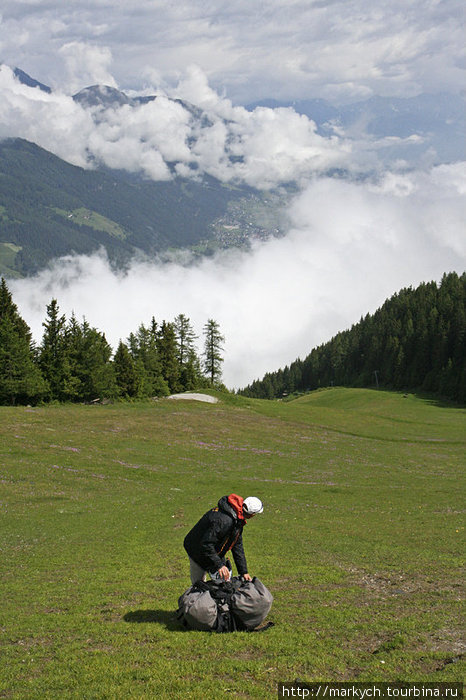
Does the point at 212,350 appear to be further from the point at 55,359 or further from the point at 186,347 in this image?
the point at 55,359

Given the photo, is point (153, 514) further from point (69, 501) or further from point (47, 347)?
point (47, 347)

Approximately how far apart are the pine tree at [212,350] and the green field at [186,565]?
66.5 meters

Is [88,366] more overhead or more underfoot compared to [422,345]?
more underfoot

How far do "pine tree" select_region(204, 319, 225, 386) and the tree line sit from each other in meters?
10.8

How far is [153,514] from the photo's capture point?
1167 inches

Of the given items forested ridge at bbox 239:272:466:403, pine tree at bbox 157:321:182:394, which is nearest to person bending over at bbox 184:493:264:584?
pine tree at bbox 157:321:182:394

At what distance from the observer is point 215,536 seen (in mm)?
12719

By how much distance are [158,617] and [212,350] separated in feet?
370

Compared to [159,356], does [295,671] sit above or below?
below

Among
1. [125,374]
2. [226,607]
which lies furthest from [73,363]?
[226,607]

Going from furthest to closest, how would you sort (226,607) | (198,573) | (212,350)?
1. (212,350)
2. (198,573)
3. (226,607)

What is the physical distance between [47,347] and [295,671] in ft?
271

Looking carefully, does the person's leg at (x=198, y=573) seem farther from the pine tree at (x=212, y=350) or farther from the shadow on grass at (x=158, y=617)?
the pine tree at (x=212, y=350)

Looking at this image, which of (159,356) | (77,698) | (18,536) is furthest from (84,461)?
(159,356)
